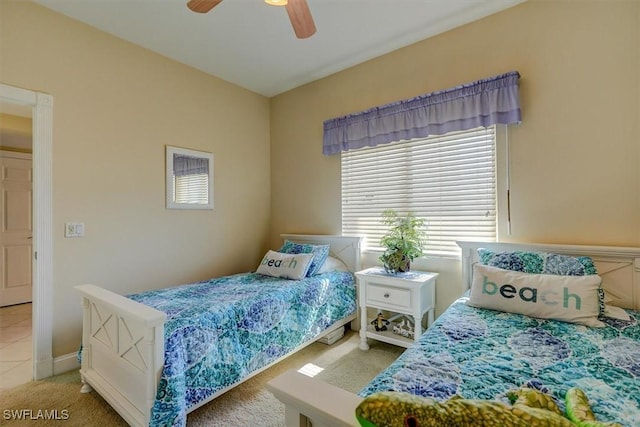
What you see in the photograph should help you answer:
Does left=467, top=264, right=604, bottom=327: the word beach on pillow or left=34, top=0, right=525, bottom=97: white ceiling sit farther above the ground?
left=34, top=0, right=525, bottom=97: white ceiling

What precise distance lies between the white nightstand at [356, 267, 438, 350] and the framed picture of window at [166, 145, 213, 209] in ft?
6.24

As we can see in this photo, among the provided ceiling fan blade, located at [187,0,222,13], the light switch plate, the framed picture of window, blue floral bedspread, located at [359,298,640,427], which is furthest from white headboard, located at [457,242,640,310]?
the light switch plate

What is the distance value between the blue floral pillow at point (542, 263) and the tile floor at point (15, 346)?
11.7 ft

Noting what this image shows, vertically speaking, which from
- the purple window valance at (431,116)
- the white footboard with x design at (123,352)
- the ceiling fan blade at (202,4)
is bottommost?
the white footboard with x design at (123,352)

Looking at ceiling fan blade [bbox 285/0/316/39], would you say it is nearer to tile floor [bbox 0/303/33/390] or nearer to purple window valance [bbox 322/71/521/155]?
purple window valance [bbox 322/71/521/155]

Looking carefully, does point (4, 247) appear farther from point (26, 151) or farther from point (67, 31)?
point (67, 31)

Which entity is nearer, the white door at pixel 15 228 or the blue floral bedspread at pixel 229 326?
the blue floral bedspread at pixel 229 326

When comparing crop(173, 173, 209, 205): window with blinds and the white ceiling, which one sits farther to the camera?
crop(173, 173, 209, 205): window with blinds

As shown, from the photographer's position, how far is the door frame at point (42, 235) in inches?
86.6

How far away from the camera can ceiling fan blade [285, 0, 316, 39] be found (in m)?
1.65

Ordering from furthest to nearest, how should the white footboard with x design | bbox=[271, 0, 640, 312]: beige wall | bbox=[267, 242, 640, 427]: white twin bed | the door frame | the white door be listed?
1. the white door
2. the door frame
3. bbox=[271, 0, 640, 312]: beige wall
4. the white footboard with x design
5. bbox=[267, 242, 640, 427]: white twin bed

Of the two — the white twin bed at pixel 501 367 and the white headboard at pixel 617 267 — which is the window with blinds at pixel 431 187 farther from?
the white twin bed at pixel 501 367

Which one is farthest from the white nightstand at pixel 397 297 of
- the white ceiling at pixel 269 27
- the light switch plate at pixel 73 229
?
the light switch plate at pixel 73 229

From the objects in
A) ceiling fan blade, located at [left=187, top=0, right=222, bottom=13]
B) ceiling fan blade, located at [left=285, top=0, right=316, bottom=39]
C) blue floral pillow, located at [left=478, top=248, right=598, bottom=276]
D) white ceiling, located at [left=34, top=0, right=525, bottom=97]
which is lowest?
blue floral pillow, located at [left=478, top=248, right=598, bottom=276]
